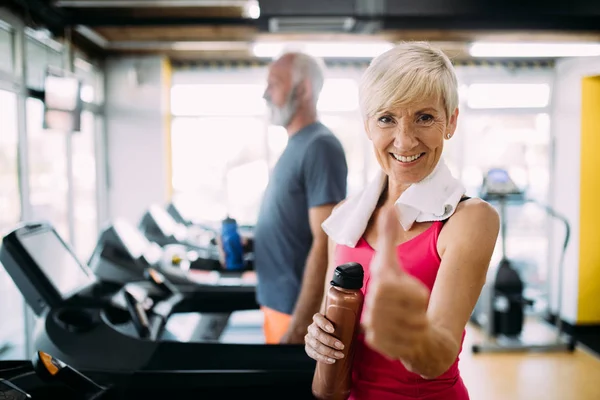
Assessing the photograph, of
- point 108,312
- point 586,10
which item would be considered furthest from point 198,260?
point 586,10

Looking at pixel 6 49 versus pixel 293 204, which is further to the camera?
pixel 6 49

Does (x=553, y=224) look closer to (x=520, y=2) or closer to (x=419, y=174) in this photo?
(x=520, y=2)

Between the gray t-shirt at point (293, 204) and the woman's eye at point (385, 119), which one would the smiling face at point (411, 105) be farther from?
the gray t-shirt at point (293, 204)

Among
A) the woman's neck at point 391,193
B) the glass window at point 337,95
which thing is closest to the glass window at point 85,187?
the glass window at point 337,95

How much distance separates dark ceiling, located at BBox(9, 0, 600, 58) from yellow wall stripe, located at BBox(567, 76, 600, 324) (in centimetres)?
68

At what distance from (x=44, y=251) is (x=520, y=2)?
110 inches

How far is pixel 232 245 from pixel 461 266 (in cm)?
211

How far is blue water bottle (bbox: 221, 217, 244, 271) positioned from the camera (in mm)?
2842

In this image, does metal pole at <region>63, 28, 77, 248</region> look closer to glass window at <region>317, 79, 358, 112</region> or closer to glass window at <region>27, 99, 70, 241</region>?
glass window at <region>27, 99, 70, 241</region>

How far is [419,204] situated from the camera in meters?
1.00

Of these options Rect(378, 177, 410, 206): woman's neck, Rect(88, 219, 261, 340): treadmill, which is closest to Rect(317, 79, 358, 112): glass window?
Rect(88, 219, 261, 340): treadmill

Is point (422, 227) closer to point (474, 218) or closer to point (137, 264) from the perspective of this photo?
point (474, 218)

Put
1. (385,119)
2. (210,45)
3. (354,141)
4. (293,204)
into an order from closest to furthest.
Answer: (385,119)
(293,204)
(210,45)
(354,141)

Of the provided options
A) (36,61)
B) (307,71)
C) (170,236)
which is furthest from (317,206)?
(36,61)
